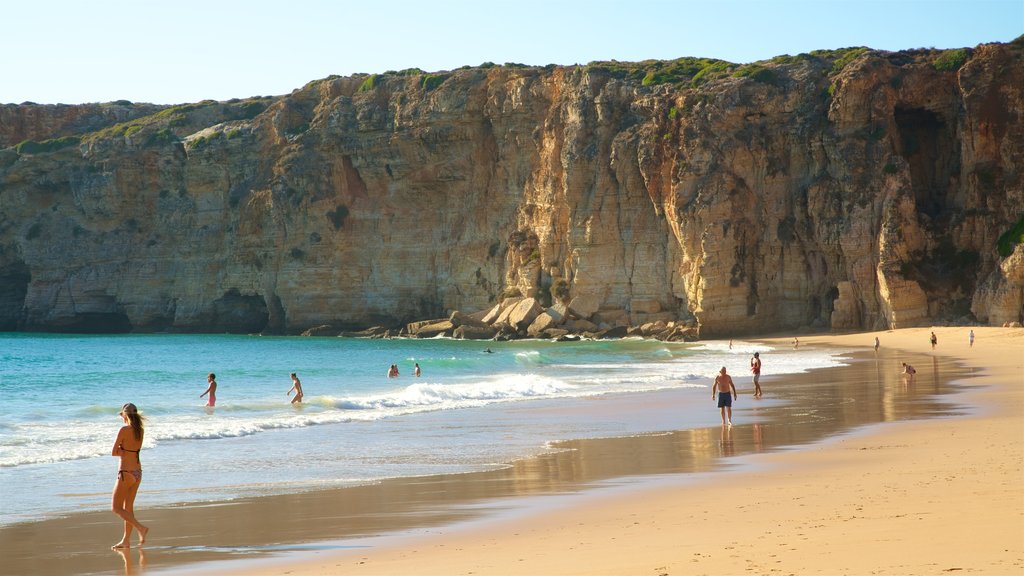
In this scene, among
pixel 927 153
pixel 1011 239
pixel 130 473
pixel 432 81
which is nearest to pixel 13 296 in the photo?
pixel 432 81

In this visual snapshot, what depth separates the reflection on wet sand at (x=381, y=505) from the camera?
→ 357 inches

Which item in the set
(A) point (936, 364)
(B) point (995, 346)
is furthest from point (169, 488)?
(B) point (995, 346)

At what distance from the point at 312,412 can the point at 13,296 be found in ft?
213

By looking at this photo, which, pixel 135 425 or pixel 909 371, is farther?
pixel 909 371

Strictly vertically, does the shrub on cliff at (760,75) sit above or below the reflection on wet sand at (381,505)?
above

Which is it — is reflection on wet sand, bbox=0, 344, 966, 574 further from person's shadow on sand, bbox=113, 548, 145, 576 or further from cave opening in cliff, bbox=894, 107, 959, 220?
cave opening in cliff, bbox=894, 107, 959, 220

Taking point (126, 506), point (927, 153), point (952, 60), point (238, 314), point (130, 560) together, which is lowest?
point (130, 560)

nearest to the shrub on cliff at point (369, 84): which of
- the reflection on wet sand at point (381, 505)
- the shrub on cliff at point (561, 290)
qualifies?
the shrub on cliff at point (561, 290)

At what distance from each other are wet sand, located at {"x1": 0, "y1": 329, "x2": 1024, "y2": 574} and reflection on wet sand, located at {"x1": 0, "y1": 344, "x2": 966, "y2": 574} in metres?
0.03

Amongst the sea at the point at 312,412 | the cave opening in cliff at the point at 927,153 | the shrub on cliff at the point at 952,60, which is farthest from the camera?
the cave opening in cliff at the point at 927,153

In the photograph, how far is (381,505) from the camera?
11195 mm

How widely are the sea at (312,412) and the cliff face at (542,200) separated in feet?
30.7

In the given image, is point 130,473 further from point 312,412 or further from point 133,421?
point 312,412

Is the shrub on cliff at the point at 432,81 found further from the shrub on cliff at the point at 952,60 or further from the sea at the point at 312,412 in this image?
the shrub on cliff at the point at 952,60
